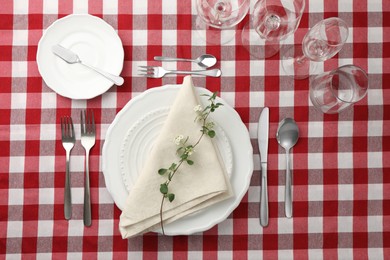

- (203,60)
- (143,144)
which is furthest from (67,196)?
(203,60)

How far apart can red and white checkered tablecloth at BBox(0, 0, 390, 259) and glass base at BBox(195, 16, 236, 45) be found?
0.01 meters

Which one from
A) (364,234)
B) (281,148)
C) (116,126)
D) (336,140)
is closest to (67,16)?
(116,126)

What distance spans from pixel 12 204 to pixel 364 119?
0.81 m

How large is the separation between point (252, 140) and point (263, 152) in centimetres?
4

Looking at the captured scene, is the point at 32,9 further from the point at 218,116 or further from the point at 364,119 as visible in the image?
the point at 364,119

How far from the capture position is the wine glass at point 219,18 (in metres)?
1.05

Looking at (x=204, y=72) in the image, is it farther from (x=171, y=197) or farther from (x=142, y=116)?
(x=171, y=197)

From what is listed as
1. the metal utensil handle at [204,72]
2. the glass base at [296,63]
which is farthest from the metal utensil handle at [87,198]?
the glass base at [296,63]

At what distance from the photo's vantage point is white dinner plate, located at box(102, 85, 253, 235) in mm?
1059

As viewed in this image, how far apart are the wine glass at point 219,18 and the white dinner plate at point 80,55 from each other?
19cm

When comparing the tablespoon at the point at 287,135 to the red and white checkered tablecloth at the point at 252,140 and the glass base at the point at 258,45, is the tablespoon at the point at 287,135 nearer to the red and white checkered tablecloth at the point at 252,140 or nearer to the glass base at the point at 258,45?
the red and white checkered tablecloth at the point at 252,140

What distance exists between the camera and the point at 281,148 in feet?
3.64

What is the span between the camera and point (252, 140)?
111 cm

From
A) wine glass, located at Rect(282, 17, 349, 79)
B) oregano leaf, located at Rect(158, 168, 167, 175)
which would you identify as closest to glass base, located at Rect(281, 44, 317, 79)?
wine glass, located at Rect(282, 17, 349, 79)
